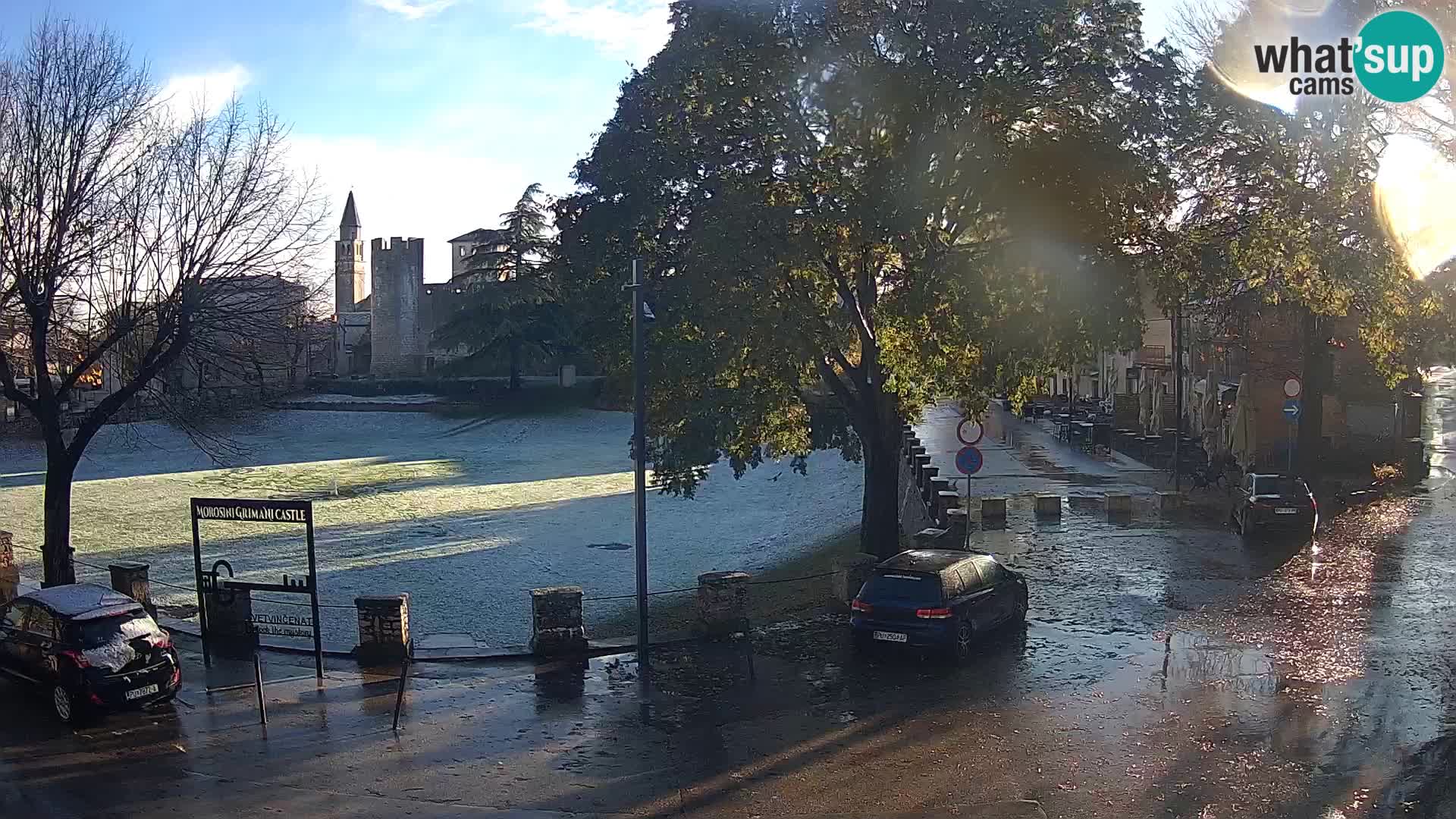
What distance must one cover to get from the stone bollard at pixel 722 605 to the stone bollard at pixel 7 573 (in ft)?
39.8

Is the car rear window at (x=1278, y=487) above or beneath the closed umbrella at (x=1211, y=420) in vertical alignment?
beneath

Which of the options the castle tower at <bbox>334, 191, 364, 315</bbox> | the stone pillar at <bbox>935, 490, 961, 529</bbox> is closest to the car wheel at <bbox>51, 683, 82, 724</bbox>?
the stone pillar at <bbox>935, 490, 961, 529</bbox>

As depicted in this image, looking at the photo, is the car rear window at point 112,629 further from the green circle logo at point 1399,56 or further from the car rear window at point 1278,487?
the car rear window at point 1278,487

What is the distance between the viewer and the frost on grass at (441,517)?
87.9ft

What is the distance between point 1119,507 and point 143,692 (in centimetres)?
2145

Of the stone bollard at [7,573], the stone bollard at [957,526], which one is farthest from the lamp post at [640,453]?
the stone bollard at [7,573]

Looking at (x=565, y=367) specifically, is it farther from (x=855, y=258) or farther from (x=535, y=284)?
(x=855, y=258)

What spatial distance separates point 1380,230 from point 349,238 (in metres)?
98.5

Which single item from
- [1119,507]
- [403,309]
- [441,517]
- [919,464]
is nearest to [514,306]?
[403,309]

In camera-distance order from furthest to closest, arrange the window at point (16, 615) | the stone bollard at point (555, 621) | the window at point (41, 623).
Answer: the stone bollard at point (555, 621) < the window at point (16, 615) < the window at point (41, 623)

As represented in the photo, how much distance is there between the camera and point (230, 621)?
16891mm

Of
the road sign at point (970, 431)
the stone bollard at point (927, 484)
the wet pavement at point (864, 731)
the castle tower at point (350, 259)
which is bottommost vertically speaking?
the wet pavement at point (864, 731)

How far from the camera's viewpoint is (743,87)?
19.7 m

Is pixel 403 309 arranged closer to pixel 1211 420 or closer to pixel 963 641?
pixel 1211 420
